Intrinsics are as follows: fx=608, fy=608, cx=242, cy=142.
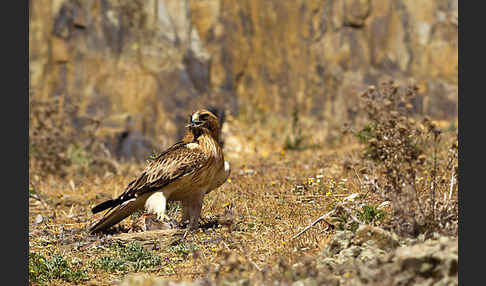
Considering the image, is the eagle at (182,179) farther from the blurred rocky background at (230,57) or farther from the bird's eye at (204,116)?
the blurred rocky background at (230,57)

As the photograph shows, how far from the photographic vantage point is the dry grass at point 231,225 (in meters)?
5.54

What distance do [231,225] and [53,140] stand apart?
960 centimetres

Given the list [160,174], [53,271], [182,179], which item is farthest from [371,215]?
[53,271]

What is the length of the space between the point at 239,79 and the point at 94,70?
5632 millimetres

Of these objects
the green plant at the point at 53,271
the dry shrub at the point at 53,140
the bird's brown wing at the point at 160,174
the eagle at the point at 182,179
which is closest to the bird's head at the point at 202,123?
the eagle at the point at 182,179

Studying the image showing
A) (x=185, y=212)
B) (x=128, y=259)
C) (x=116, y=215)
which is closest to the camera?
(x=128, y=259)

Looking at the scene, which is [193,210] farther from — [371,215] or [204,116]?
[371,215]

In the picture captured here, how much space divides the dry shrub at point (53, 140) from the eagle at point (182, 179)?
697 centimetres

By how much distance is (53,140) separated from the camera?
14.0 meters

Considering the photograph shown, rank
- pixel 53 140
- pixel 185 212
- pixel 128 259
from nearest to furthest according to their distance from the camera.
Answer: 1. pixel 128 259
2. pixel 185 212
3. pixel 53 140

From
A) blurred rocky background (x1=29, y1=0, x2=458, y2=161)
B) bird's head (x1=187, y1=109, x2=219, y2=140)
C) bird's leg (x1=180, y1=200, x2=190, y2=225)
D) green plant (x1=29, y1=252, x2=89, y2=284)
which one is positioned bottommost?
green plant (x1=29, y1=252, x2=89, y2=284)

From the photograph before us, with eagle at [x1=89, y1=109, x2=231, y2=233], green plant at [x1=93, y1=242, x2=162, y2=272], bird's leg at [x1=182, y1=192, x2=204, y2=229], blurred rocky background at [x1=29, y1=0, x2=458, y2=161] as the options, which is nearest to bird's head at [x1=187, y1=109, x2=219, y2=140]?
eagle at [x1=89, y1=109, x2=231, y2=233]

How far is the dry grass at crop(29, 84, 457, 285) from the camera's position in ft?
18.2

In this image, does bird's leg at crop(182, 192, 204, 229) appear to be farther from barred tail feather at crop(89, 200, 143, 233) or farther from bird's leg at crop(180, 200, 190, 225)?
barred tail feather at crop(89, 200, 143, 233)
